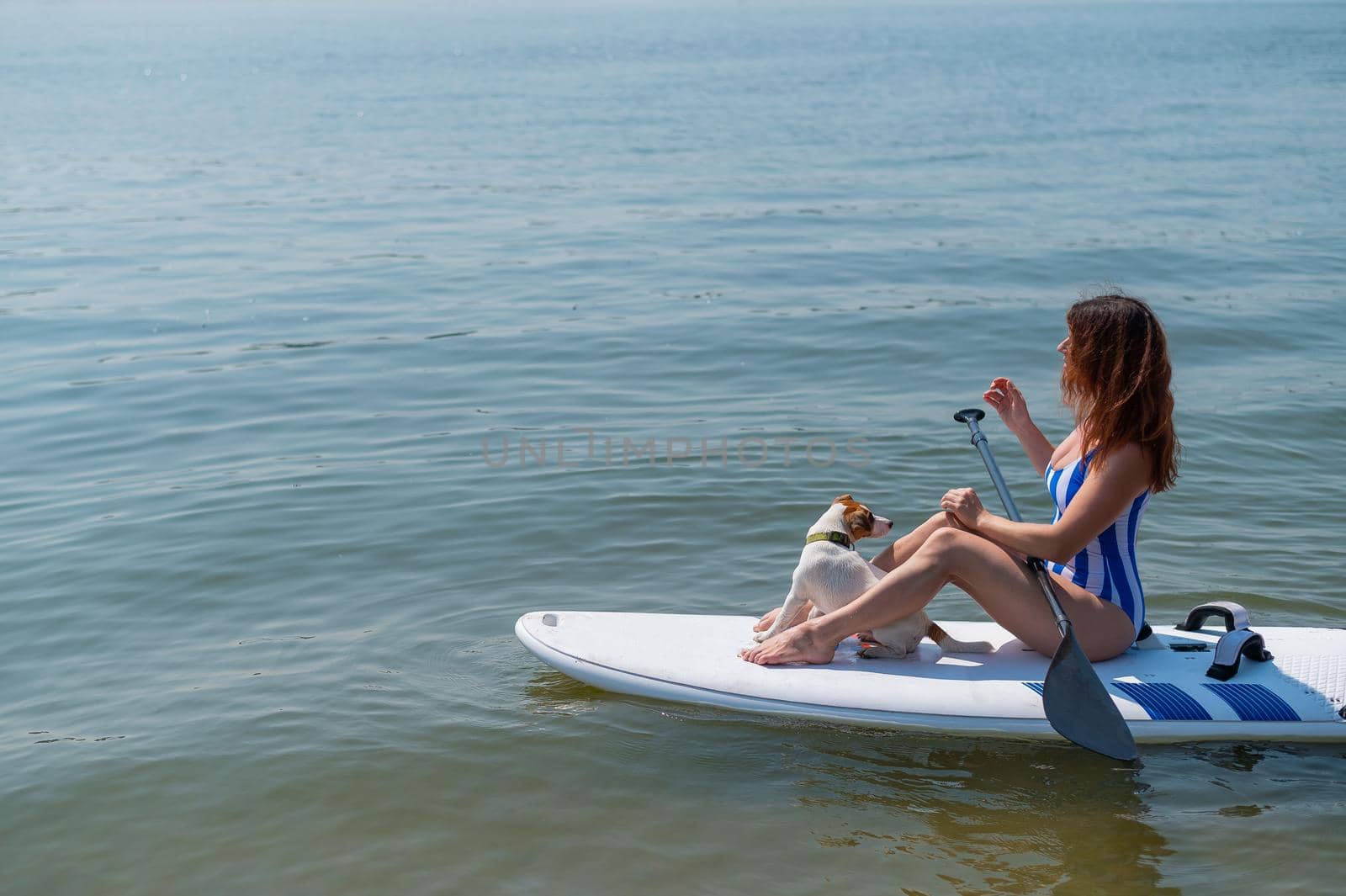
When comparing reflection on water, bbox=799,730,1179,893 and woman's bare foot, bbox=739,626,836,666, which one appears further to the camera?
woman's bare foot, bbox=739,626,836,666

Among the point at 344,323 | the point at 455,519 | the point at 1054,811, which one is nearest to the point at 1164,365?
the point at 1054,811

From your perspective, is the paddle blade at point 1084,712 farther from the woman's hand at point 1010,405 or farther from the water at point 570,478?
the woman's hand at point 1010,405

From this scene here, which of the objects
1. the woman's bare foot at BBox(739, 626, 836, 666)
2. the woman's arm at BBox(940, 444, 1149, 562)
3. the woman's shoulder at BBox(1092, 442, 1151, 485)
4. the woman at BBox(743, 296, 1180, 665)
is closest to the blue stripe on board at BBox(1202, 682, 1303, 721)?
the woman at BBox(743, 296, 1180, 665)

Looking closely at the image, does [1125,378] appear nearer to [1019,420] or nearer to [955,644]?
[1019,420]

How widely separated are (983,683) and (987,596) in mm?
342

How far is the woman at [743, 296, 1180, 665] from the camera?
425cm

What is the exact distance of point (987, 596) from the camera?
15.1 ft

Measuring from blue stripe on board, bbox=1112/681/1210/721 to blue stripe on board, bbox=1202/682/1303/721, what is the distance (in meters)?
0.10

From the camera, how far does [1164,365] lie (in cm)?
425

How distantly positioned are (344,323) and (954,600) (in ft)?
24.2

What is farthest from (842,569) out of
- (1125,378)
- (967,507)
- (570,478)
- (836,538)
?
(570,478)

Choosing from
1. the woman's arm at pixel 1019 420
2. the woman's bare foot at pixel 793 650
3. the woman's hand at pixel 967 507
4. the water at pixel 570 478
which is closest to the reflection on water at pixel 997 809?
the water at pixel 570 478

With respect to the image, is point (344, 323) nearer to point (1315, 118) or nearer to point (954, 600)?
point (954, 600)

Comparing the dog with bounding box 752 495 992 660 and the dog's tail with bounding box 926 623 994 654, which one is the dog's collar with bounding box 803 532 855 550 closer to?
the dog with bounding box 752 495 992 660
